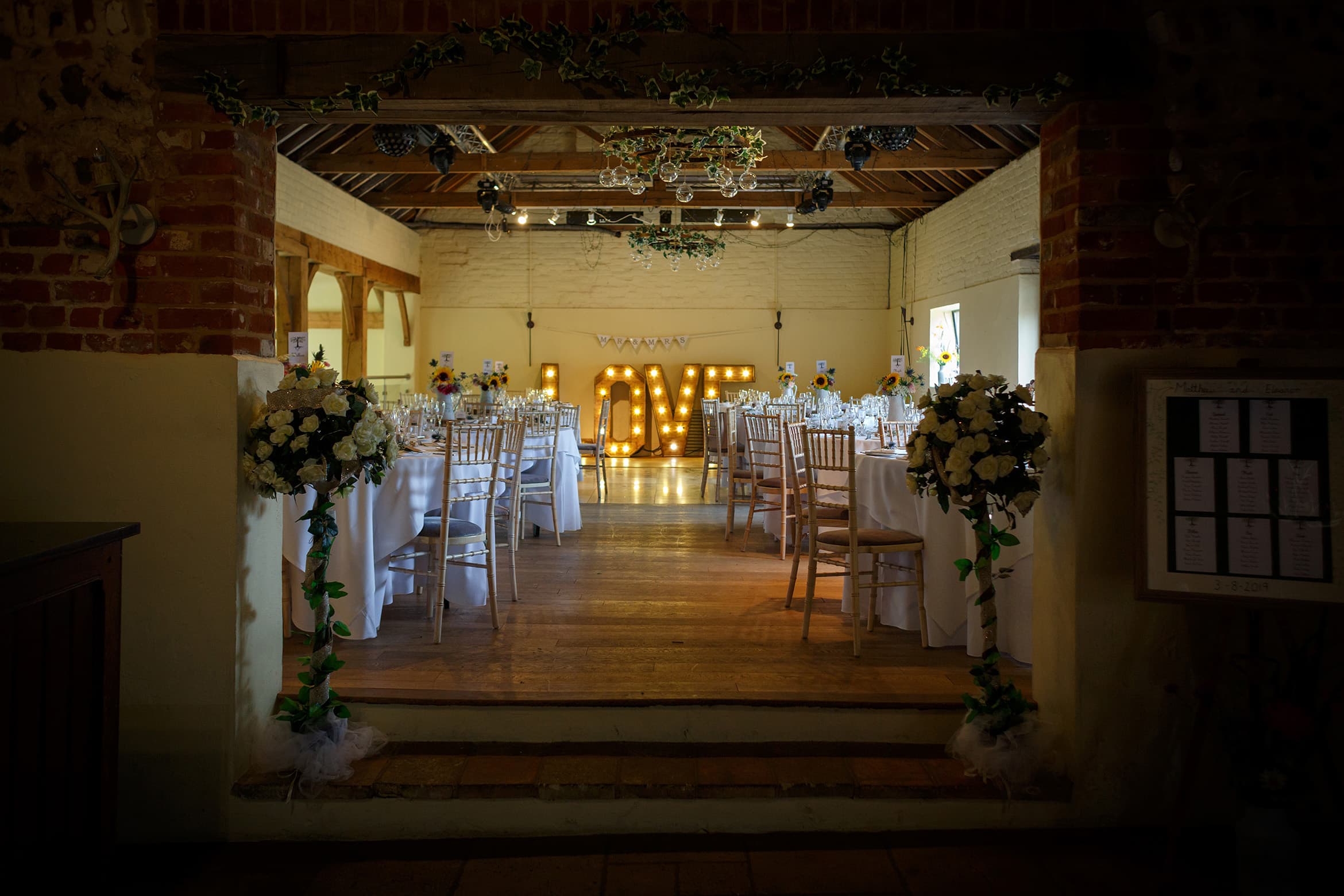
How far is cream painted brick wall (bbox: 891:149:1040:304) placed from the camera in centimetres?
872

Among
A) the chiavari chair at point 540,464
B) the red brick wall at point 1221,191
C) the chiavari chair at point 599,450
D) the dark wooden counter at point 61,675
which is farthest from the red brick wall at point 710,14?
the chiavari chair at point 599,450

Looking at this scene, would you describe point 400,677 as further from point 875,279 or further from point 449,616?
point 875,279

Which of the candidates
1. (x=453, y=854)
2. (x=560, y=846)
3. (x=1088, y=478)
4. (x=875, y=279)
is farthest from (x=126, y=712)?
(x=875, y=279)

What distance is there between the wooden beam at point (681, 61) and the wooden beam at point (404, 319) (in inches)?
405

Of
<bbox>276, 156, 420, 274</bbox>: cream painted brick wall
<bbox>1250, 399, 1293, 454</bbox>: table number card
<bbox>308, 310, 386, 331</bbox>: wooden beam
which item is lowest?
<bbox>1250, 399, 1293, 454</bbox>: table number card

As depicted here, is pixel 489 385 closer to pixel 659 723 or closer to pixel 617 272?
pixel 659 723

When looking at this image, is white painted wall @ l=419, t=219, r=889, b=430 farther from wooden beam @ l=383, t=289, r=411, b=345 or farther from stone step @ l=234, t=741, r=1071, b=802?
stone step @ l=234, t=741, r=1071, b=802

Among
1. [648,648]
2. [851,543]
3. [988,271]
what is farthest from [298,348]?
[988,271]

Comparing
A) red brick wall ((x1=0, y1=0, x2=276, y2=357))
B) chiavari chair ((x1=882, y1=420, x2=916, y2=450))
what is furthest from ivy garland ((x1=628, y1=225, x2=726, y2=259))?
red brick wall ((x1=0, y1=0, x2=276, y2=357))

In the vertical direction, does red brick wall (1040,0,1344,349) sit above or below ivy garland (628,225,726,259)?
below

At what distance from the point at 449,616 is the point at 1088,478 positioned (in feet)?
10.2

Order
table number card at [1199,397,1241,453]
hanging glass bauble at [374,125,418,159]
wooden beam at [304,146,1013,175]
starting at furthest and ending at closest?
wooden beam at [304,146,1013,175] < hanging glass bauble at [374,125,418,159] < table number card at [1199,397,1241,453]

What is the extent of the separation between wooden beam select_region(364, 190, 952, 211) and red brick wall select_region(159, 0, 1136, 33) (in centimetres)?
787

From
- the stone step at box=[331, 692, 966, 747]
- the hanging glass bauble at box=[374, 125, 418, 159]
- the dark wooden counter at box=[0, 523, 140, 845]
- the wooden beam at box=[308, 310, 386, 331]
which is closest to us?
the dark wooden counter at box=[0, 523, 140, 845]
